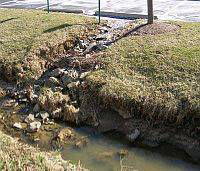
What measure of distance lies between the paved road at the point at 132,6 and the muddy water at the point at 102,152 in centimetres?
1063

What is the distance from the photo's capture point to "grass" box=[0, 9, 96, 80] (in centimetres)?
1460

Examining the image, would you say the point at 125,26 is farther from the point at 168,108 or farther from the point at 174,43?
the point at 168,108

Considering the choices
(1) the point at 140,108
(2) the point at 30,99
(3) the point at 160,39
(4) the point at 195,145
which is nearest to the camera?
(4) the point at 195,145

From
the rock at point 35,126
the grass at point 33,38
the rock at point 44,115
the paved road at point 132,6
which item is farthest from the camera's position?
the paved road at point 132,6

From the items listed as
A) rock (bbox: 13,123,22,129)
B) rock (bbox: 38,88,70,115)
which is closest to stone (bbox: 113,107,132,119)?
rock (bbox: 38,88,70,115)

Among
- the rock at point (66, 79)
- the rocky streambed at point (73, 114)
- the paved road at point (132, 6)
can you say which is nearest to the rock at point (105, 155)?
the rocky streambed at point (73, 114)

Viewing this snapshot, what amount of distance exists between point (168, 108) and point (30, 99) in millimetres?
4527

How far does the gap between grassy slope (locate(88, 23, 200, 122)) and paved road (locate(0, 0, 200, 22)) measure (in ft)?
21.6

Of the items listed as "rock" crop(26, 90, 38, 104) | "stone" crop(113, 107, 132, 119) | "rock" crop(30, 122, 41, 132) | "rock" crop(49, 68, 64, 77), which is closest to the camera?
"stone" crop(113, 107, 132, 119)

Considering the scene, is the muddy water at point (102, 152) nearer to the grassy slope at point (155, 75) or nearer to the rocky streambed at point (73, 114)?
the rocky streambed at point (73, 114)

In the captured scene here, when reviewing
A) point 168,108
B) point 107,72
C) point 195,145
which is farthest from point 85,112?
point 195,145

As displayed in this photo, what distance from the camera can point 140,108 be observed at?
11.5 m

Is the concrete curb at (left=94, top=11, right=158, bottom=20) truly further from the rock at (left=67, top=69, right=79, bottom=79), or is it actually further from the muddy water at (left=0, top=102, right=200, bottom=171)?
the muddy water at (left=0, top=102, right=200, bottom=171)

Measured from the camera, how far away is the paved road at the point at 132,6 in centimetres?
2145
